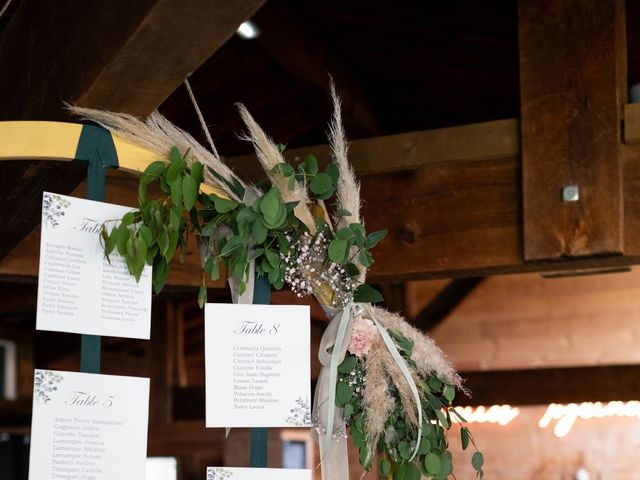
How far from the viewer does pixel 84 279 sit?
1.43 m

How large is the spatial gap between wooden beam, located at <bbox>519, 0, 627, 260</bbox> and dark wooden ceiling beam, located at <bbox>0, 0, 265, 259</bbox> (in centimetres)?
108

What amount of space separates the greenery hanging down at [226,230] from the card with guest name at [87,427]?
18 cm

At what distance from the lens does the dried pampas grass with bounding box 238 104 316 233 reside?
62.1 inches

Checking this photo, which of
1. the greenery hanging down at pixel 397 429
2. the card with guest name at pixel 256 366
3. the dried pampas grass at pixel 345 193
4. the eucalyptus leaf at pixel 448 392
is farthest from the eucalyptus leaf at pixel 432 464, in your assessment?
the dried pampas grass at pixel 345 193

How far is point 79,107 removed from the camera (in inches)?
62.2

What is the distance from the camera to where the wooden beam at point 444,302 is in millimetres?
5484

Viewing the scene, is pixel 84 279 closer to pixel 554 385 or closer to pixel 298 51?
pixel 298 51

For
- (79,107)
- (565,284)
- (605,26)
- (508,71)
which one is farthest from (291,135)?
(79,107)

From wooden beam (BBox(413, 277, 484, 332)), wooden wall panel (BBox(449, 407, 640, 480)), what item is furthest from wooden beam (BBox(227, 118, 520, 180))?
wooden wall panel (BBox(449, 407, 640, 480))

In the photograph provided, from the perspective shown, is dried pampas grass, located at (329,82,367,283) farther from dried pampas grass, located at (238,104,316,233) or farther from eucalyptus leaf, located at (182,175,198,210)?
eucalyptus leaf, located at (182,175,198,210)

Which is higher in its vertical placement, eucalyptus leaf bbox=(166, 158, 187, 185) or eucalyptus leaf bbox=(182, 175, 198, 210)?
eucalyptus leaf bbox=(166, 158, 187, 185)

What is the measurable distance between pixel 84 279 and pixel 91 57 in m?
0.37

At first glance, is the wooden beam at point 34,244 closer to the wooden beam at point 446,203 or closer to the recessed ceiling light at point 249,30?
the wooden beam at point 446,203

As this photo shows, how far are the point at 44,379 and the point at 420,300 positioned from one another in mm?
4398
